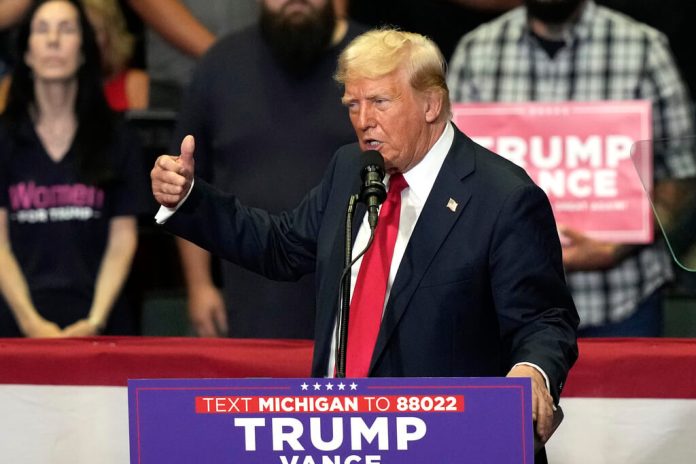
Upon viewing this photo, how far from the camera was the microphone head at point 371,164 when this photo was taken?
9.34 feet

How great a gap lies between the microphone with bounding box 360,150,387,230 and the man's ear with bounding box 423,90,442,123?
10.6 inches

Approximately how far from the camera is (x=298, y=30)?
5008 mm

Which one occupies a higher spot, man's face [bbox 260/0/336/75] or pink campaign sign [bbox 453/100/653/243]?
man's face [bbox 260/0/336/75]

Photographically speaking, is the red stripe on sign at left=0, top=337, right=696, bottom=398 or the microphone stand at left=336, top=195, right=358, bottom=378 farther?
the red stripe on sign at left=0, top=337, right=696, bottom=398

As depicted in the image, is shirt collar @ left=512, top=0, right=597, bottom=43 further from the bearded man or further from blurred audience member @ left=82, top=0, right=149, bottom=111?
blurred audience member @ left=82, top=0, right=149, bottom=111

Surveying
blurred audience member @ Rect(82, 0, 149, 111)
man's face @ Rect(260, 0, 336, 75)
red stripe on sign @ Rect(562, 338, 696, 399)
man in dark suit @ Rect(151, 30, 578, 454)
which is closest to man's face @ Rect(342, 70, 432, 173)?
man in dark suit @ Rect(151, 30, 578, 454)

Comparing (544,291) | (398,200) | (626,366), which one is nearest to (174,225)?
(398,200)

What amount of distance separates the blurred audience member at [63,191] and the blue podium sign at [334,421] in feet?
7.64

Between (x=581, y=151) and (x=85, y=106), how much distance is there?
178cm

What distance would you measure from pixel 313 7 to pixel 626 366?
6.35ft

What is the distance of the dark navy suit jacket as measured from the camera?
3.04 m

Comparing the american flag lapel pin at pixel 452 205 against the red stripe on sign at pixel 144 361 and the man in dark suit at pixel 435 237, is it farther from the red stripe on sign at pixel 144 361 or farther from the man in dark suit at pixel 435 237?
the red stripe on sign at pixel 144 361

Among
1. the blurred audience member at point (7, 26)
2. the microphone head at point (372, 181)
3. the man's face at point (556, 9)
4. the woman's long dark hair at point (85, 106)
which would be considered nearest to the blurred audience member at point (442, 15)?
the man's face at point (556, 9)

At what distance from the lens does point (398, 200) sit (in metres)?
3.20
